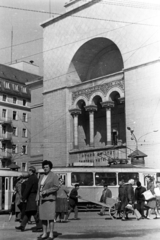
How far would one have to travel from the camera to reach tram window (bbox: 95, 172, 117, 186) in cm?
2523

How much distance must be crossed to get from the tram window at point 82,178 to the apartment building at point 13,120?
32.8 m

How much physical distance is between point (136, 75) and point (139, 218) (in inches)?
921

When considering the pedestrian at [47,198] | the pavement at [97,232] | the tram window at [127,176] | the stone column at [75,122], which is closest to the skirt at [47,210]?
the pedestrian at [47,198]

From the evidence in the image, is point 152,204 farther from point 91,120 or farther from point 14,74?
point 14,74

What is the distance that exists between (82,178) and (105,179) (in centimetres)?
147

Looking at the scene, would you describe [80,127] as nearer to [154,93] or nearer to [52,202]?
A: [154,93]

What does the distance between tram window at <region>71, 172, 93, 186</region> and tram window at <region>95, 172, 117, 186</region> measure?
0.40 meters

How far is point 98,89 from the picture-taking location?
41.3 meters

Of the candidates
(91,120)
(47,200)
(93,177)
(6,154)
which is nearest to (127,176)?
(93,177)

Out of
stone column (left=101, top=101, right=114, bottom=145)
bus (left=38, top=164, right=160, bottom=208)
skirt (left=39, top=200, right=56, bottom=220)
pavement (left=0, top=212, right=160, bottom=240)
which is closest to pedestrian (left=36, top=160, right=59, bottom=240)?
skirt (left=39, top=200, right=56, bottom=220)

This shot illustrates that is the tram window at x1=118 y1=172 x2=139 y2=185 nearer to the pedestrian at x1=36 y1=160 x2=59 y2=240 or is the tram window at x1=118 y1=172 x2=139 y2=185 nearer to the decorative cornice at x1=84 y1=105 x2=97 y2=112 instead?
the decorative cornice at x1=84 y1=105 x2=97 y2=112

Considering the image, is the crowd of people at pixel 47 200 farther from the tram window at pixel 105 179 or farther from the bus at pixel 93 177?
the tram window at pixel 105 179

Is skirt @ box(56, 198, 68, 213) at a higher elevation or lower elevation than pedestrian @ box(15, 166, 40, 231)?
lower

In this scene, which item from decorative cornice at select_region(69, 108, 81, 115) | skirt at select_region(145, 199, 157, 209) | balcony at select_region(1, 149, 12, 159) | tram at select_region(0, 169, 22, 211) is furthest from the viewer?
balcony at select_region(1, 149, 12, 159)
